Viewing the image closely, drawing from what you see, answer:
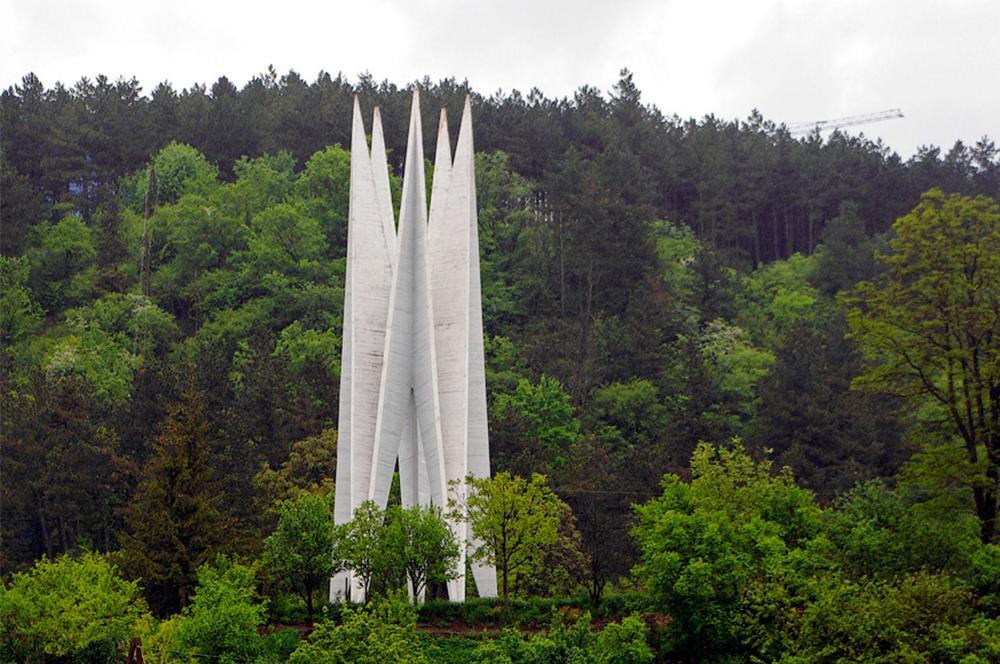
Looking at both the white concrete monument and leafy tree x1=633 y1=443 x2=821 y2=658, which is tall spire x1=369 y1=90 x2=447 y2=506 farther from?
leafy tree x1=633 y1=443 x2=821 y2=658

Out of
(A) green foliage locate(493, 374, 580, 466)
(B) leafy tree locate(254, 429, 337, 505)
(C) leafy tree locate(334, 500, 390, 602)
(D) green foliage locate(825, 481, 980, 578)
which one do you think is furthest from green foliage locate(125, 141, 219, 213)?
(D) green foliage locate(825, 481, 980, 578)

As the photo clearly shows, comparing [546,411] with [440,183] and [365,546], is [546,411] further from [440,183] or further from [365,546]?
[365,546]

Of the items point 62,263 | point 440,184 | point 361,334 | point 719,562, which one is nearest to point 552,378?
point 440,184

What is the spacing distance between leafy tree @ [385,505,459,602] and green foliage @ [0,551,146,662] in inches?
195

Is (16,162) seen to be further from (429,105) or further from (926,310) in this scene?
(926,310)

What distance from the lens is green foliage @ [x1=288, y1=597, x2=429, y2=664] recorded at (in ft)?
76.6

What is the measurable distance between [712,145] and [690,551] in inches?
1746

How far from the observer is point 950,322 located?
94.5 ft

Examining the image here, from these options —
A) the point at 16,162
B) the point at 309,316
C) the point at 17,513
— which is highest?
the point at 16,162

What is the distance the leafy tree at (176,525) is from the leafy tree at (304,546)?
1.78 m

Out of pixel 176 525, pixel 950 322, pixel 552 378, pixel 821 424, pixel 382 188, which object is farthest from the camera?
pixel 552 378

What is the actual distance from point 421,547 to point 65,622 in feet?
21.7

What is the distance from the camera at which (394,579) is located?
31.3m

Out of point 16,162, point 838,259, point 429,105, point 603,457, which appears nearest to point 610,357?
point 603,457
